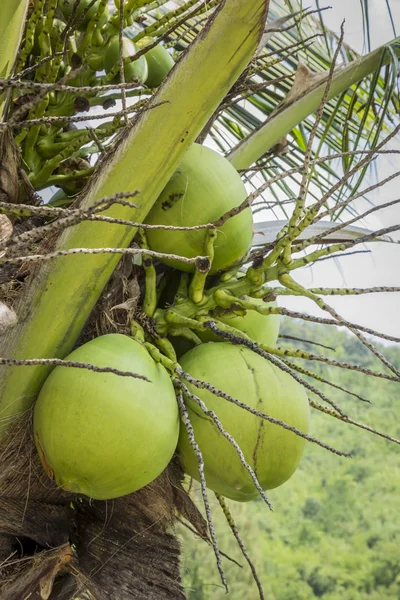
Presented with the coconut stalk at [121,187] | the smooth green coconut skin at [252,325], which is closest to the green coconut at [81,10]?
the coconut stalk at [121,187]

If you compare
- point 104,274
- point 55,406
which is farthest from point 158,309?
point 55,406

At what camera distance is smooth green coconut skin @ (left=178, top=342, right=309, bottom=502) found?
0.79m

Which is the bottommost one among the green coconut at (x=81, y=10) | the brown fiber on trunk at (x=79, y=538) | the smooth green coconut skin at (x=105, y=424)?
the brown fiber on trunk at (x=79, y=538)

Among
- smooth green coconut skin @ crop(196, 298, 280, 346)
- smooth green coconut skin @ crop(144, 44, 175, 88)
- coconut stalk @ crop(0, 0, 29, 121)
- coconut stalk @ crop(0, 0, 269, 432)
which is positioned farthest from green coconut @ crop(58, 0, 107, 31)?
smooth green coconut skin @ crop(196, 298, 280, 346)

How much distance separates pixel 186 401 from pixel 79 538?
263 mm

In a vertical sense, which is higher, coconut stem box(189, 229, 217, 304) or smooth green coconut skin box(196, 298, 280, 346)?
coconut stem box(189, 229, 217, 304)

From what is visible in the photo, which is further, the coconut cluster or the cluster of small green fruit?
the cluster of small green fruit

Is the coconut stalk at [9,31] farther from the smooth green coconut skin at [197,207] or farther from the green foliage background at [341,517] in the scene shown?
the green foliage background at [341,517]

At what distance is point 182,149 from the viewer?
31.0 inches

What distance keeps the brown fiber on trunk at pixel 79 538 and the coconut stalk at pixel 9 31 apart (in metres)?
0.44

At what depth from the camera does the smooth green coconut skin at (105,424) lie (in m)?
0.71

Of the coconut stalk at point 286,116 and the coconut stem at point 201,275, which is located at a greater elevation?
the coconut stalk at point 286,116

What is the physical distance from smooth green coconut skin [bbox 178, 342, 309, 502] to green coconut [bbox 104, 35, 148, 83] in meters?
0.45

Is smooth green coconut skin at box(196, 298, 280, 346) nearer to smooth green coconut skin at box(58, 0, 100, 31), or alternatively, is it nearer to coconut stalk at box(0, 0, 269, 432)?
coconut stalk at box(0, 0, 269, 432)
